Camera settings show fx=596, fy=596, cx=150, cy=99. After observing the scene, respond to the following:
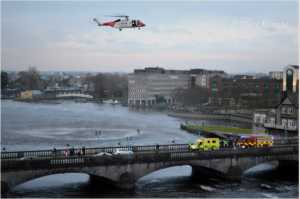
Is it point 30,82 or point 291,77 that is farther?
point 30,82

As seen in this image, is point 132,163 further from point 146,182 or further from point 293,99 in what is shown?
point 293,99

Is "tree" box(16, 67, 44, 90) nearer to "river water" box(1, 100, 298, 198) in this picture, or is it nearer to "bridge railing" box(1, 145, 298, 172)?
"river water" box(1, 100, 298, 198)

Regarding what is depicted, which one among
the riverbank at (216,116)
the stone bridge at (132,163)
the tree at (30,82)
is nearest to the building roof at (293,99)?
the stone bridge at (132,163)

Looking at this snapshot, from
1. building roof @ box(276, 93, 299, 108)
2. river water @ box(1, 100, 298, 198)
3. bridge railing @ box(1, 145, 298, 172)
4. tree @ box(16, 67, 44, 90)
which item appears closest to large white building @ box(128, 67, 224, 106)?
tree @ box(16, 67, 44, 90)

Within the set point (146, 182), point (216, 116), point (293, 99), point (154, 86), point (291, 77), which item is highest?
point (291, 77)

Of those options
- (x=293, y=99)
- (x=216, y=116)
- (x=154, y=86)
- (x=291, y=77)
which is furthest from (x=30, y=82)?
(x=293, y=99)

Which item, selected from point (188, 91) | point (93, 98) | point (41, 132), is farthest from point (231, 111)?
point (93, 98)

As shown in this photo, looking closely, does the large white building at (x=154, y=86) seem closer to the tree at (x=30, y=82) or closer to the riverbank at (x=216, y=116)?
the riverbank at (x=216, y=116)
